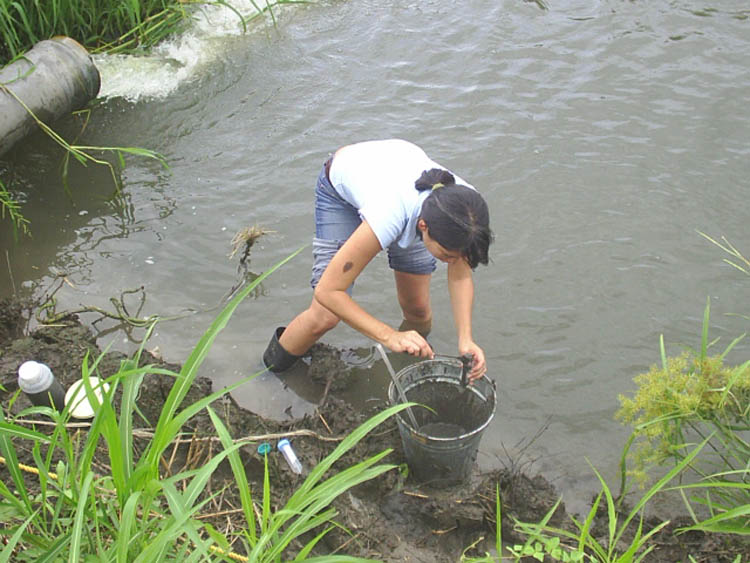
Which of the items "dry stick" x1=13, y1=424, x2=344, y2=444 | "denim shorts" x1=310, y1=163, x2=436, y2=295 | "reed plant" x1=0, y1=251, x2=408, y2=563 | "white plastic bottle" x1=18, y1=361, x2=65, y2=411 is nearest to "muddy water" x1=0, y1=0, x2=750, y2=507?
"dry stick" x1=13, y1=424, x2=344, y2=444

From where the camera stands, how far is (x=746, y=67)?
18.9 feet

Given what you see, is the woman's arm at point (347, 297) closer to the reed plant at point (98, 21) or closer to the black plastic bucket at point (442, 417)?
the black plastic bucket at point (442, 417)

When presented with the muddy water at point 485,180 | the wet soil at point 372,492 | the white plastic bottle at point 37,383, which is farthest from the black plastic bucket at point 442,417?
the white plastic bottle at point 37,383

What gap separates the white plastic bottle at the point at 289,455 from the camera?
2891mm

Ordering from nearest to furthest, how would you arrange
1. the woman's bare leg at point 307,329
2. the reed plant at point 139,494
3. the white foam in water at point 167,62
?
the reed plant at point 139,494, the woman's bare leg at point 307,329, the white foam in water at point 167,62

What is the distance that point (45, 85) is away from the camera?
4809 mm

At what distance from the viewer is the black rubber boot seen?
145 inches

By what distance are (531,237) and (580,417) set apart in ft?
4.44

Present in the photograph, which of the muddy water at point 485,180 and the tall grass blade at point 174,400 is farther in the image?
the muddy water at point 485,180

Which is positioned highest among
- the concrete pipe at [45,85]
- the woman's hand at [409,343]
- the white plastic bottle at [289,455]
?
the concrete pipe at [45,85]

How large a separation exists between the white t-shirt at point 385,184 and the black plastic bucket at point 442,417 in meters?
0.60

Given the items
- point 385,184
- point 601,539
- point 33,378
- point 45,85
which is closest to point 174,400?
point 33,378

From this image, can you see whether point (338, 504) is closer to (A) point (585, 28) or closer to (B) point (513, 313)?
(B) point (513, 313)

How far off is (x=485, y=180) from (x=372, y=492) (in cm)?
260
